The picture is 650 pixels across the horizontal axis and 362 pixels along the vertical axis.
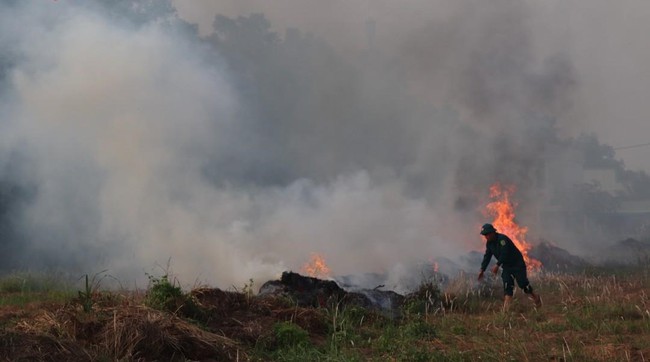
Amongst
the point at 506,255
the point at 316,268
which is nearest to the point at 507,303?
the point at 506,255

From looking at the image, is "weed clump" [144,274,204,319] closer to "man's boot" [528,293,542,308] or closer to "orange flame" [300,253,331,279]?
"man's boot" [528,293,542,308]

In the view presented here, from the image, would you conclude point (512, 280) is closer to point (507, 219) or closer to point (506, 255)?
point (506, 255)

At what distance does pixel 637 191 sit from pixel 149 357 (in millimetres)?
54151

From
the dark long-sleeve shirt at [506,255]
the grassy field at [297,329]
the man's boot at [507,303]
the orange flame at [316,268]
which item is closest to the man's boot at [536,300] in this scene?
the grassy field at [297,329]

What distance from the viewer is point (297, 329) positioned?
25.5 ft

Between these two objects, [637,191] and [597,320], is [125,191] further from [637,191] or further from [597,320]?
[637,191]

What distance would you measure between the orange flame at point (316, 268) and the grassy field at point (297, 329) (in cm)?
484

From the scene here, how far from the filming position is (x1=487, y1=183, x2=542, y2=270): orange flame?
69.0ft

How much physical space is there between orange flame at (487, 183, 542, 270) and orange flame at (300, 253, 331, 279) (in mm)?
7384

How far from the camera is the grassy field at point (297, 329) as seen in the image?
625cm

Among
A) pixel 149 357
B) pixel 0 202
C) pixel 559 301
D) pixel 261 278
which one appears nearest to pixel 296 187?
pixel 261 278

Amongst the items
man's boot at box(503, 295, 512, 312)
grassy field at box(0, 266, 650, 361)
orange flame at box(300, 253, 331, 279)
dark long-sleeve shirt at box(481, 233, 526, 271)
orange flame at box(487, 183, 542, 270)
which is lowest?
grassy field at box(0, 266, 650, 361)

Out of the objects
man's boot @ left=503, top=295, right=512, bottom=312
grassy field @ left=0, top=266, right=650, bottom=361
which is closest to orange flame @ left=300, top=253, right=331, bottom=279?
grassy field @ left=0, top=266, right=650, bottom=361

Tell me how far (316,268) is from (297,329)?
8.26 m
